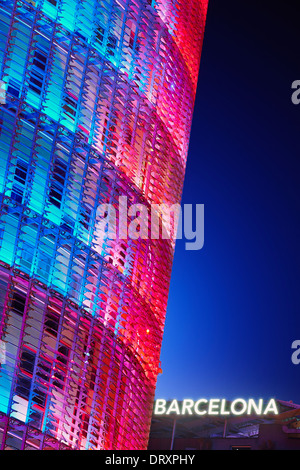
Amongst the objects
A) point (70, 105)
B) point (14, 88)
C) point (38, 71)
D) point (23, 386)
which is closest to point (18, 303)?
point (23, 386)

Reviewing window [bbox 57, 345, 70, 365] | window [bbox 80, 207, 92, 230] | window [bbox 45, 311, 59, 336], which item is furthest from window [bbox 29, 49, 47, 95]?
window [bbox 57, 345, 70, 365]

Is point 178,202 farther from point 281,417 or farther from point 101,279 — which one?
point 281,417

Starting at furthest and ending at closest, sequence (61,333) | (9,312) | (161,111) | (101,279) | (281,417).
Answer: (281,417) → (161,111) → (101,279) → (61,333) → (9,312)

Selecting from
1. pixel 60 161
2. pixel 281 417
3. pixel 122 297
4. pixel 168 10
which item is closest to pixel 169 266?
pixel 122 297

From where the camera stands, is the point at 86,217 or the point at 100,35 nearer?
the point at 86,217

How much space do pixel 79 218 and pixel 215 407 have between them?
45.4 m

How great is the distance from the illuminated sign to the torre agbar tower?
3639cm

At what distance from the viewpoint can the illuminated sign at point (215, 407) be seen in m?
64.4

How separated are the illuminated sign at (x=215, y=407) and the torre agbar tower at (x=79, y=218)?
36386mm

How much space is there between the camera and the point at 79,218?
81.6 ft

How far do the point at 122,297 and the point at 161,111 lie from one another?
8.01 metres

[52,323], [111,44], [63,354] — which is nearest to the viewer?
[63,354]

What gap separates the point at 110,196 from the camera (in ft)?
87.8

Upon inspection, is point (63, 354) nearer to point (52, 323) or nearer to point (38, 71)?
point (52, 323)
